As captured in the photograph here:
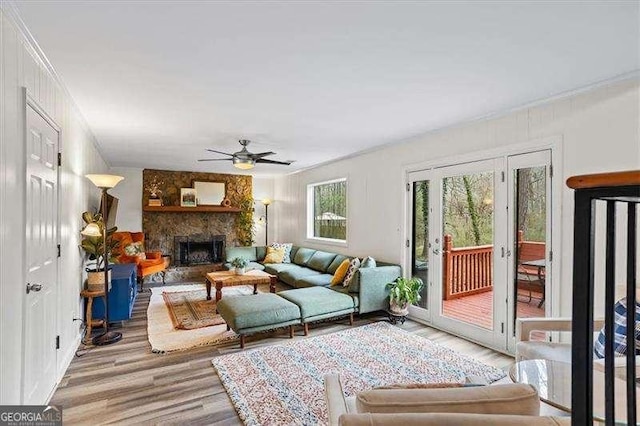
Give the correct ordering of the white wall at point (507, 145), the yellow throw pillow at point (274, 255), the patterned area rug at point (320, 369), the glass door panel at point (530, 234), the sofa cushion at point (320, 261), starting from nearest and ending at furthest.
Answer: the patterned area rug at point (320, 369)
the white wall at point (507, 145)
the glass door panel at point (530, 234)
the sofa cushion at point (320, 261)
the yellow throw pillow at point (274, 255)

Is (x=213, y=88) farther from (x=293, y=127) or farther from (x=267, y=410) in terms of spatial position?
(x=267, y=410)

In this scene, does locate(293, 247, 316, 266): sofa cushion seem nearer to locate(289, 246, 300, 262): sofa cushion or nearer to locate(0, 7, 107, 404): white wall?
locate(289, 246, 300, 262): sofa cushion

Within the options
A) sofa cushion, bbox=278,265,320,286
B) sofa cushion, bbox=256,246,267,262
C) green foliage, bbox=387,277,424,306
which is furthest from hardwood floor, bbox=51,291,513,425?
sofa cushion, bbox=256,246,267,262

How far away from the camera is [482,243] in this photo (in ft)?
12.2

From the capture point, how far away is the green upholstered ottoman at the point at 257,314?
11.1ft

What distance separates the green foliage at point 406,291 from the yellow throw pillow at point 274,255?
323cm

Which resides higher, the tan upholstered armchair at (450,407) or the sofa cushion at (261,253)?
the tan upholstered armchair at (450,407)

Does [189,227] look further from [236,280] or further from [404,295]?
[404,295]

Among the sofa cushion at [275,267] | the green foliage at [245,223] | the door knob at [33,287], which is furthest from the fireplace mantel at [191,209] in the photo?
the door knob at [33,287]

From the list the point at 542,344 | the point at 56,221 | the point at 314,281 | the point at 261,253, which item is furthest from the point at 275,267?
the point at 542,344

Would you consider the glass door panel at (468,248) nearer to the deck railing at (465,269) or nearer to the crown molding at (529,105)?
the deck railing at (465,269)

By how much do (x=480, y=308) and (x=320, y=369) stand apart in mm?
2036

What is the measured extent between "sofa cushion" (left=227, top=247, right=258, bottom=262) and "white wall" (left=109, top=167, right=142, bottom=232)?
2.16 m

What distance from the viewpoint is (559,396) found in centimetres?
160
